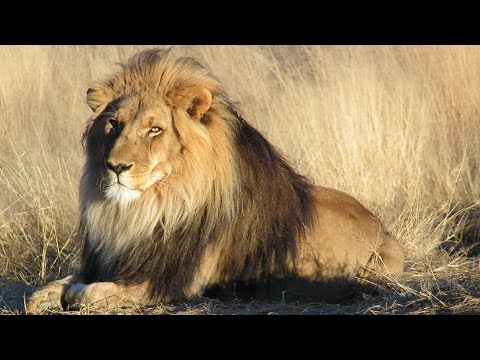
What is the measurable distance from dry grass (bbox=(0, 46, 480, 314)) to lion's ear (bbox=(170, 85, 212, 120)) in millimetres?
1018

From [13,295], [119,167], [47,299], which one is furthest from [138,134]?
[13,295]

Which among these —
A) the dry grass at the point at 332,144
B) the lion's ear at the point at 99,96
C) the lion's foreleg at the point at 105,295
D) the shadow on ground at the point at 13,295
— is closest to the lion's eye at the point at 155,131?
the lion's ear at the point at 99,96

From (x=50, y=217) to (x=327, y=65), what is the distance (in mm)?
4758

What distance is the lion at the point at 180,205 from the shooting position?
4758 mm

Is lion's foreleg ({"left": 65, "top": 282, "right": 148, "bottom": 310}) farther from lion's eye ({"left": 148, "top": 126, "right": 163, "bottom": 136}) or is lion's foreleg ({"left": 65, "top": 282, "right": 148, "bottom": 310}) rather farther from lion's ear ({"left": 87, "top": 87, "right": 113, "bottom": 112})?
lion's ear ({"left": 87, "top": 87, "right": 113, "bottom": 112})

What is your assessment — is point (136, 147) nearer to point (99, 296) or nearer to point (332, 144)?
point (99, 296)

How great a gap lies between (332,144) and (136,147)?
356 cm

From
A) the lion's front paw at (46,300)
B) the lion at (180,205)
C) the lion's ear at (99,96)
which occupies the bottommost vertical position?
the lion's front paw at (46,300)

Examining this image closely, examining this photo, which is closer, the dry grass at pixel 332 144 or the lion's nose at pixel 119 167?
the lion's nose at pixel 119 167

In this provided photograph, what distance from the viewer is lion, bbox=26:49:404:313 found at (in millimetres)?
4758

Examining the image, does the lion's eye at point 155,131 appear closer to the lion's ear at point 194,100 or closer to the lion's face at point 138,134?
the lion's face at point 138,134

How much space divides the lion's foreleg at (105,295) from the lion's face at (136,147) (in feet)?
1.50

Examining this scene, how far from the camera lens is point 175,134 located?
→ 4.81 meters

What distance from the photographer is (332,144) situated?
7.97m
